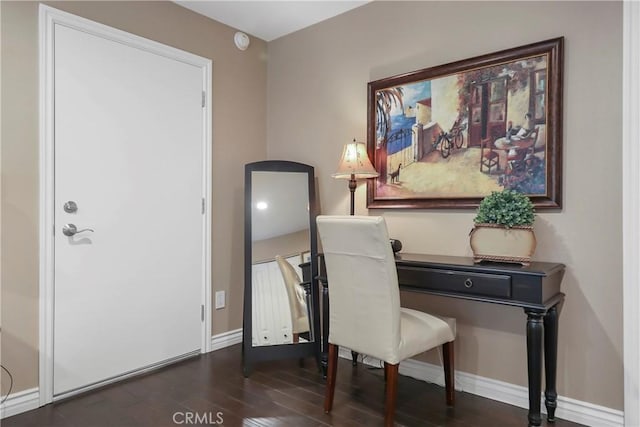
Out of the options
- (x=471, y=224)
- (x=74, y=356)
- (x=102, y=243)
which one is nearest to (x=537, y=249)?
(x=471, y=224)

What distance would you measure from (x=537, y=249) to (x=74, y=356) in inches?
103

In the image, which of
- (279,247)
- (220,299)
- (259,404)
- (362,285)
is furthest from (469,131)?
(220,299)

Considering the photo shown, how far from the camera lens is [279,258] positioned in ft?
9.41

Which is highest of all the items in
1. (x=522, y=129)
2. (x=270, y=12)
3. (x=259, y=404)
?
→ (x=270, y=12)

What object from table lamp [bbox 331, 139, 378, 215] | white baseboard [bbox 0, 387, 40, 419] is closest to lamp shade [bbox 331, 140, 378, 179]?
table lamp [bbox 331, 139, 378, 215]

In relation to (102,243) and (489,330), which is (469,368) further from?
(102,243)

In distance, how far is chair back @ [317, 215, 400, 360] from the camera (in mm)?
1856

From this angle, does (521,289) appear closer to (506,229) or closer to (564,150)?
(506,229)

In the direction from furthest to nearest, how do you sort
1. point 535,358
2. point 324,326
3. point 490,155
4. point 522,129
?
point 324,326
point 490,155
point 522,129
point 535,358

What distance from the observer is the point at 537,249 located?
2133 millimetres

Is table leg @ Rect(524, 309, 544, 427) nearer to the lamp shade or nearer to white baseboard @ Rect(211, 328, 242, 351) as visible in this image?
the lamp shade

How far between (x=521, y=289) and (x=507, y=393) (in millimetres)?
763

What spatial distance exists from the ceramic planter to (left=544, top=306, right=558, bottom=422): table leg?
0.30 m

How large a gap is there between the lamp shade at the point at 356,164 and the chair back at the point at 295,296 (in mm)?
751
